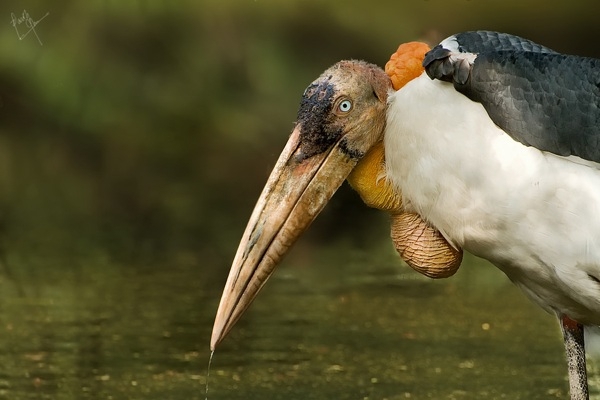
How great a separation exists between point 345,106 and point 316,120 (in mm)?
97

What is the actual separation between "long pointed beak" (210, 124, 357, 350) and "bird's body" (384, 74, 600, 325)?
0.24 metres

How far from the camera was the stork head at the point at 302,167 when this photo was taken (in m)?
3.88

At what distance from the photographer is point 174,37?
9758 mm

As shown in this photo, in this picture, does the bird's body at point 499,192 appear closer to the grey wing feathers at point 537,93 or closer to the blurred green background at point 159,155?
the grey wing feathers at point 537,93

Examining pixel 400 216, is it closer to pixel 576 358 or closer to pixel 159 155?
pixel 576 358

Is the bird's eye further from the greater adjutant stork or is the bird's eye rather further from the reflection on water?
the reflection on water

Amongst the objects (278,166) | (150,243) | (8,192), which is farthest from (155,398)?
(8,192)

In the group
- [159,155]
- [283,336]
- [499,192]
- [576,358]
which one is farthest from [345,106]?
[159,155]

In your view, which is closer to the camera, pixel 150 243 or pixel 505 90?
pixel 505 90

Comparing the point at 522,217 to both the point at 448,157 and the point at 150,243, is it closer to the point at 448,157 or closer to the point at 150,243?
the point at 448,157

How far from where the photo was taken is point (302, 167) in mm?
3904

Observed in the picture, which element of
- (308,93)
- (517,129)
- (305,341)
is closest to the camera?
(517,129)

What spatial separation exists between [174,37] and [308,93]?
601 centimetres

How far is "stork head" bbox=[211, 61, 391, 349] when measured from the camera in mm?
3879
